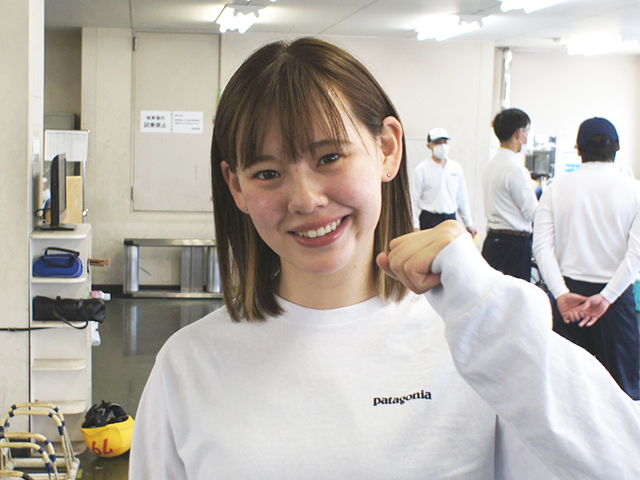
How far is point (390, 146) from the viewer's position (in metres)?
1.19

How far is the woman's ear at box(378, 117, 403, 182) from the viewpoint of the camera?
3.84 ft

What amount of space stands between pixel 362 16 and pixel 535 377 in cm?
676

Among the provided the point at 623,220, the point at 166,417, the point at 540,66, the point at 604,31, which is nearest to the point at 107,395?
the point at 623,220

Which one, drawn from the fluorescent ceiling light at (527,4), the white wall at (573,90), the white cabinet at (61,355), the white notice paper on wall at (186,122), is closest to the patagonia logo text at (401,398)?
the white cabinet at (61,355)

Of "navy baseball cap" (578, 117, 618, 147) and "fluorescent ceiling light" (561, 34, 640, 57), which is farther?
"fluorescent ceiling light" (561, 34, 640, 57)

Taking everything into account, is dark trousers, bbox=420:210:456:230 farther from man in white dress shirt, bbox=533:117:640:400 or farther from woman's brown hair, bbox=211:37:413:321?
woman's brown hair, bbox=211:37:413:321

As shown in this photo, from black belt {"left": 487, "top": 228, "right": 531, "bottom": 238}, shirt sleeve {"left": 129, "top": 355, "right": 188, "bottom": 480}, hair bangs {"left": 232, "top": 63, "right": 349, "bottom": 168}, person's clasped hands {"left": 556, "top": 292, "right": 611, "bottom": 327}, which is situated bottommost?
person's clasped hands {"left": 556, "top": 292, "right": 611, "bottom": 327}

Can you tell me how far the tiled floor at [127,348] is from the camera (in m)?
3.83

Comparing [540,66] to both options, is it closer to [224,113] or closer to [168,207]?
[168,207]

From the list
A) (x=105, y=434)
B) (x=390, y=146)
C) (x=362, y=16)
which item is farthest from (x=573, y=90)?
(x=390, y=146)

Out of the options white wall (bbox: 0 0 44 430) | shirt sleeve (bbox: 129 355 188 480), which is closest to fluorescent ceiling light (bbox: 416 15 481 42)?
white wall (bbox: 0 0 44 430)

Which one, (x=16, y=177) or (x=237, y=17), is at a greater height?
(x=237, y=17)

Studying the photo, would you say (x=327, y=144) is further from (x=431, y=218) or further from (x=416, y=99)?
(x=416, y=99)

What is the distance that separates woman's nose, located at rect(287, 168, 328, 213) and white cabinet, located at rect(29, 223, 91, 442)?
119 inches
